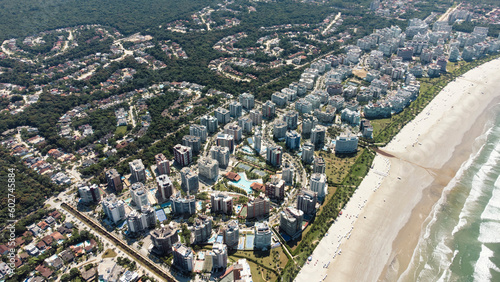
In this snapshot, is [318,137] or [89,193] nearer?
[89,193]

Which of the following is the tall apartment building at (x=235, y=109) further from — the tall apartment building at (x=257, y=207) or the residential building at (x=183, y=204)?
the tall apartment building at (x=257, y=207)

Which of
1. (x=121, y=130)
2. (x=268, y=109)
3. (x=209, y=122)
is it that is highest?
(x=209, y=122)

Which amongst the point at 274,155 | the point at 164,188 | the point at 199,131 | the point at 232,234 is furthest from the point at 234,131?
the point at 232,234

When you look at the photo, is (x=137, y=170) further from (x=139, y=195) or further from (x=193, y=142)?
(x=193, y=142)

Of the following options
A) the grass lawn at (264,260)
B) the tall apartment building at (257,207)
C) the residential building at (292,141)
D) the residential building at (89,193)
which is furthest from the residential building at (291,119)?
the residential building at (89,193)

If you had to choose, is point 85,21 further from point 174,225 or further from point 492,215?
point 492,215
